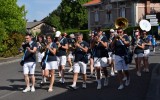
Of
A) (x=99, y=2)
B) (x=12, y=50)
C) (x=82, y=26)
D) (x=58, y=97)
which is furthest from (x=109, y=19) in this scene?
(x=58, y=97)

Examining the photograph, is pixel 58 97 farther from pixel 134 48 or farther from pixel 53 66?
pixel 134 48

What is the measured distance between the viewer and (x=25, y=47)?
13.2m

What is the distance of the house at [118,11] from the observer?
62781 mm

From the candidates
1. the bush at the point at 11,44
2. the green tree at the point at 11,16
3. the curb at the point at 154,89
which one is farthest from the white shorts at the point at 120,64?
the bush at the point at 11,44

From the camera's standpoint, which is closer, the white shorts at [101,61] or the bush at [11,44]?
the white shorts at [101,61]

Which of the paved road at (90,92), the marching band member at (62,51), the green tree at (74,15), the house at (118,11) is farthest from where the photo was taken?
the green tree at (74,15)

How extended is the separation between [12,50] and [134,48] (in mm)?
22651

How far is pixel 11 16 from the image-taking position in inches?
1455

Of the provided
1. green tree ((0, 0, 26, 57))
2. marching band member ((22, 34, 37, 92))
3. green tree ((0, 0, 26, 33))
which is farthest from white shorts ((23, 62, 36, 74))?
green tree ((0, 0, 26, 33))

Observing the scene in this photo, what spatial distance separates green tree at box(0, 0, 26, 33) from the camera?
35.8 metres

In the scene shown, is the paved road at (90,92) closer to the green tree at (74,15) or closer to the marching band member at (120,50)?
the marching band member at (120,50)

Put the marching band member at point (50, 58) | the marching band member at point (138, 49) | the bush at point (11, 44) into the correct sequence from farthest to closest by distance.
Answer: the bush at point (11, 44) < the marching band member at point (138, 49) < the marching band member at point (50, 58)

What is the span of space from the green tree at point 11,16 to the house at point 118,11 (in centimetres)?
2444

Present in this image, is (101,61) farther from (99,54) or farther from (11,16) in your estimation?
(11,16)
